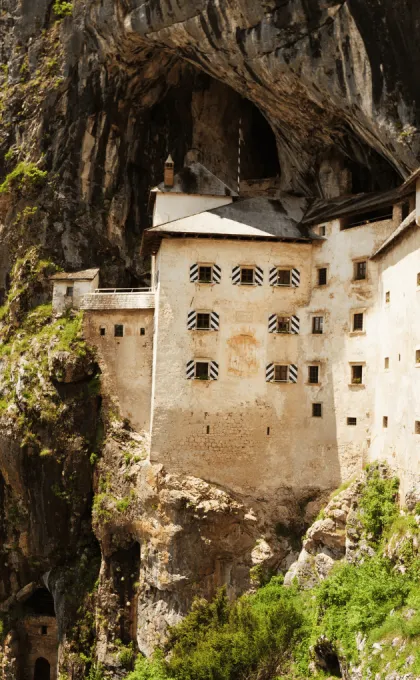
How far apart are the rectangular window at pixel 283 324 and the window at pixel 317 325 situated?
137cm

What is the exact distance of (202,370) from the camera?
152 feet

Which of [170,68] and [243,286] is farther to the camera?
[170,68]

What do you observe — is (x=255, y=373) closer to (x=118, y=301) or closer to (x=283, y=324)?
(x=283, y=324)

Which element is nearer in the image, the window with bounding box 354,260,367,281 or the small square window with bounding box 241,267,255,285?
the window with bounding box 354,260,367,281

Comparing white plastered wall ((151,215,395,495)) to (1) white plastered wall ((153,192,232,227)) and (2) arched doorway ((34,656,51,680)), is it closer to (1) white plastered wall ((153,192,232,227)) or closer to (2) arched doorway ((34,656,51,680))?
(1) white plastered wall ((153,192,232,227))

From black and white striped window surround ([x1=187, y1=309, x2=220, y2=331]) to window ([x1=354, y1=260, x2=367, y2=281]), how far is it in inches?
296

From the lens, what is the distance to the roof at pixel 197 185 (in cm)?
5184

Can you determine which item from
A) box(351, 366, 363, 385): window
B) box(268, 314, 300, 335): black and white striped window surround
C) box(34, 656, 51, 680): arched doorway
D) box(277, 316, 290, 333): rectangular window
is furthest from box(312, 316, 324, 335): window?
box(34, 656, 51, 680): arched doorway

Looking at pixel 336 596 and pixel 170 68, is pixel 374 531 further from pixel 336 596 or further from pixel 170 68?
pixel 170 68

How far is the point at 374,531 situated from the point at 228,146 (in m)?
31.7

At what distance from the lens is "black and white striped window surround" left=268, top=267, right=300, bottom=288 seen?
156ft

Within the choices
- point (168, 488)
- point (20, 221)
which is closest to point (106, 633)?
point (168, 488)

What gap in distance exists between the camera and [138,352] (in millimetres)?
49875

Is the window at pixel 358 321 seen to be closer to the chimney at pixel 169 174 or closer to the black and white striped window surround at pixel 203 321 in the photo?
the black and white striped window surround at pixel 203 321
